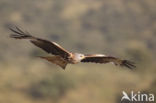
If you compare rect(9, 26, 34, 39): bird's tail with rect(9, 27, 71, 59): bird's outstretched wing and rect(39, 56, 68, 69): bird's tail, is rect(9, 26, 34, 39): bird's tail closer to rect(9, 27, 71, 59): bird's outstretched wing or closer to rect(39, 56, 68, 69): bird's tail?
rect(9, 27, 71, 59): bird's outstretched wing

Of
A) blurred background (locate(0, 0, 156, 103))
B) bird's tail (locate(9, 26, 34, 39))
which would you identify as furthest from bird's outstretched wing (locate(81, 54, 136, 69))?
blurred background (locate(0, 0, 156, 103))

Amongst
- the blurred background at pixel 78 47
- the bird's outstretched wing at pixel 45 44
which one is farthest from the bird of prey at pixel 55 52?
the blurred background at pixel 78 47

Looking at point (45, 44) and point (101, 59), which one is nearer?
point (45, 44)

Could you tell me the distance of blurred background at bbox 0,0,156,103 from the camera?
4491 cm

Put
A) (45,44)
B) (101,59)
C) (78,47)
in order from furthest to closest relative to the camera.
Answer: (78,47) < (101,59) < (45,44)

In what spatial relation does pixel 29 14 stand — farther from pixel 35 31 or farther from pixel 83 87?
pixel 83 87

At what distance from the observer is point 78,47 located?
7688 centimetres

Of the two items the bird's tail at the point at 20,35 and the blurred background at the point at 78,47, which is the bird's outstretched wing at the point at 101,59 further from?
the blurred background at the point at 78,47

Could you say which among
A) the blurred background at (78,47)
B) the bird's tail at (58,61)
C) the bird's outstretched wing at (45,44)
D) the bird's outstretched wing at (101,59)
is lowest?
the bird's tail at (58,61)

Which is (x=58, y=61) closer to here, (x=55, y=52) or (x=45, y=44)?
(x=55, y=52)

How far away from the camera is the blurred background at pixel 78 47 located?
147 feet

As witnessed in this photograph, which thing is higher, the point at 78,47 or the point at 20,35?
the point at 78,47

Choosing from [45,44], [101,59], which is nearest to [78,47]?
[101,59]

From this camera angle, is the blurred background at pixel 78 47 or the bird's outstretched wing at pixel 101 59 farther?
the blurred background at pixel 78 47
